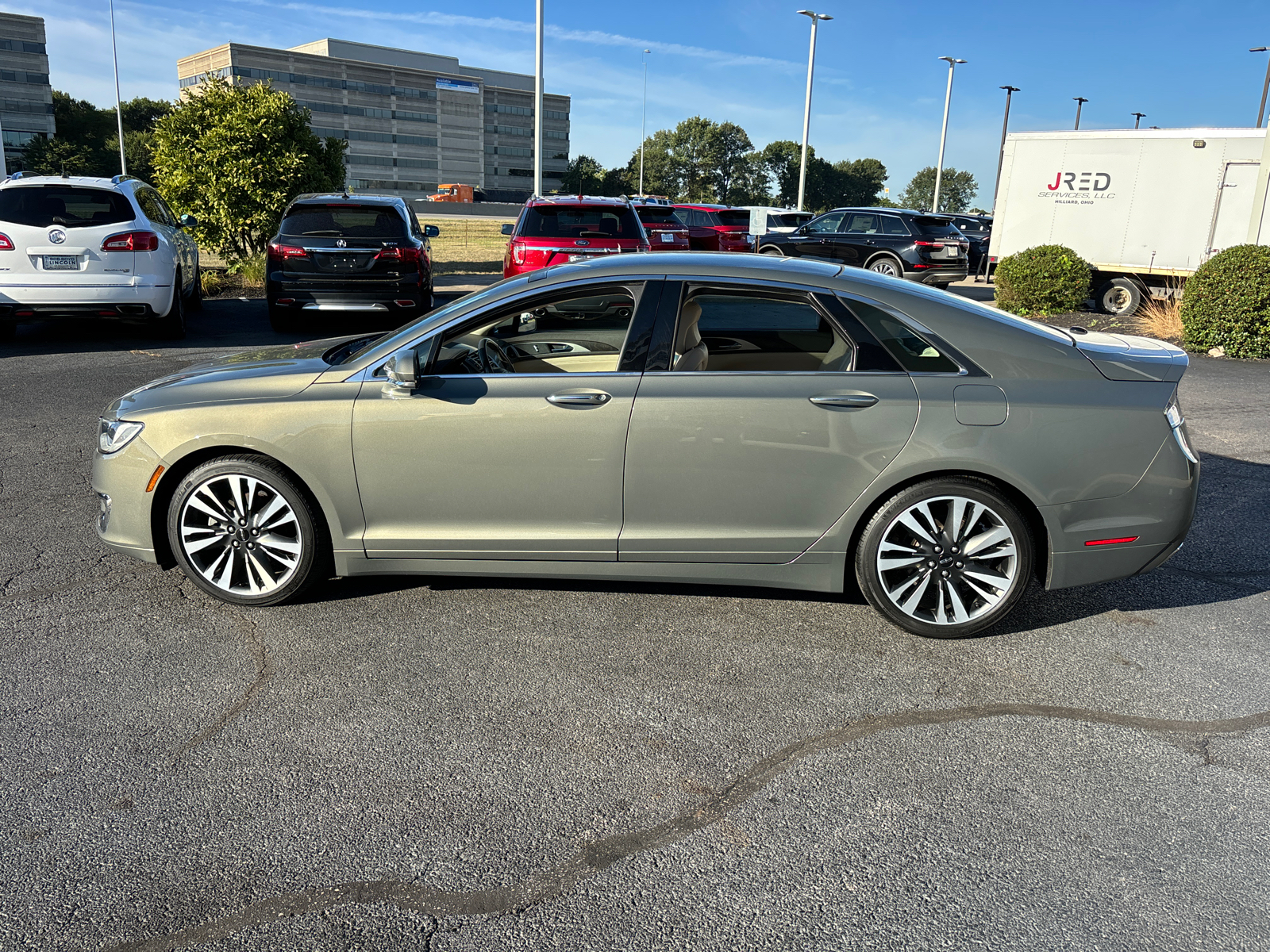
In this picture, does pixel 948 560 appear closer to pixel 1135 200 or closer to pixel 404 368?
pixel 404 368

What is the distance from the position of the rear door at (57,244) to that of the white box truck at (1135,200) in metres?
15.3

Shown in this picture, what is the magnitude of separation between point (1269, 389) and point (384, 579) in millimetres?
10070

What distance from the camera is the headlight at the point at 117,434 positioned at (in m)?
4.32

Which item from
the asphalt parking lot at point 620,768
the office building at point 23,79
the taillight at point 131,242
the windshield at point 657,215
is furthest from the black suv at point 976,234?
the office building at point 23,79

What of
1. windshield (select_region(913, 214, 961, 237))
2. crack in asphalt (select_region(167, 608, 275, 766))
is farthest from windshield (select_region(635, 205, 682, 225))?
crack in asphalt (select_region(167, 608, 275, 766))

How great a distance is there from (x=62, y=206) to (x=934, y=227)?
53.3ft

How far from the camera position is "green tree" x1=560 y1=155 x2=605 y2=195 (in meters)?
120

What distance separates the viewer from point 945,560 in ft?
13.5

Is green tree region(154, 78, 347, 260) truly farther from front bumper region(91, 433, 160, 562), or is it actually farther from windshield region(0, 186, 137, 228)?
front bumper region(91, 433, 160, 562)

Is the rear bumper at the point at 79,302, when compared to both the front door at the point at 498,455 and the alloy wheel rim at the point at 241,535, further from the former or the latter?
the front door at the point at 498,455

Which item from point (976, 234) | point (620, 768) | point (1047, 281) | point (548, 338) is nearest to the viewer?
point (620, 768)

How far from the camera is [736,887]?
262cm

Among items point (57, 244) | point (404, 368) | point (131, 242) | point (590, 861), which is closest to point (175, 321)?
point (131, 242)

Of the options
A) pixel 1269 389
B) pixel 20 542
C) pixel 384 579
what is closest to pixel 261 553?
pixel 384 579
